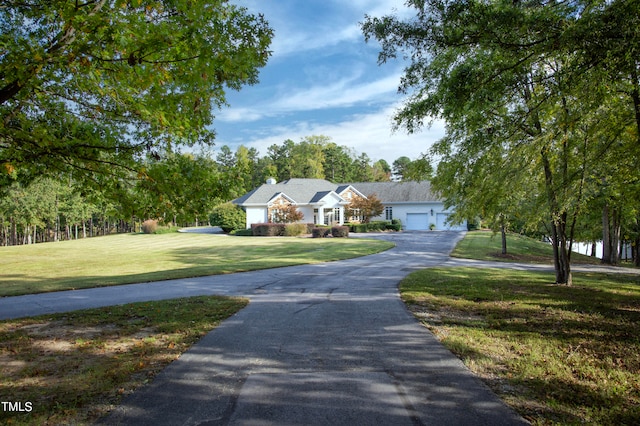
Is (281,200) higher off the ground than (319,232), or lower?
higher

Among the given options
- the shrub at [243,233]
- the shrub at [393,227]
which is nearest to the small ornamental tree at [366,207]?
the shrub at [393,227]

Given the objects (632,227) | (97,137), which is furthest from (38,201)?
(632,227)

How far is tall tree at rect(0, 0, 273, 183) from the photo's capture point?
16.5 feet

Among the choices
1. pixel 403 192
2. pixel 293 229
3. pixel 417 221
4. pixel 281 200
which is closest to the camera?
pixel 293 229

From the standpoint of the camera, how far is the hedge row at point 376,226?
4196 cm

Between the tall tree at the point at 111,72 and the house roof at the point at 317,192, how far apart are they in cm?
3688

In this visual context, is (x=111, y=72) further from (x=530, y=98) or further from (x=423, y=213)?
(x=423, y=213)

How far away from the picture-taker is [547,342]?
19.0 ft

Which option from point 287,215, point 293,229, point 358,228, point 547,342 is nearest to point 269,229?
point 293,229

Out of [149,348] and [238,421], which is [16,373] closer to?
[149,348]

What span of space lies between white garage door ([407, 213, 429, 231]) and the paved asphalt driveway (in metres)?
40.9

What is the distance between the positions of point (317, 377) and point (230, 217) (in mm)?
39016

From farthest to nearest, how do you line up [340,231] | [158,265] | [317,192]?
[317,192] < [340,231] < [158,265]

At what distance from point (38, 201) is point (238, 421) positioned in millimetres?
49859
